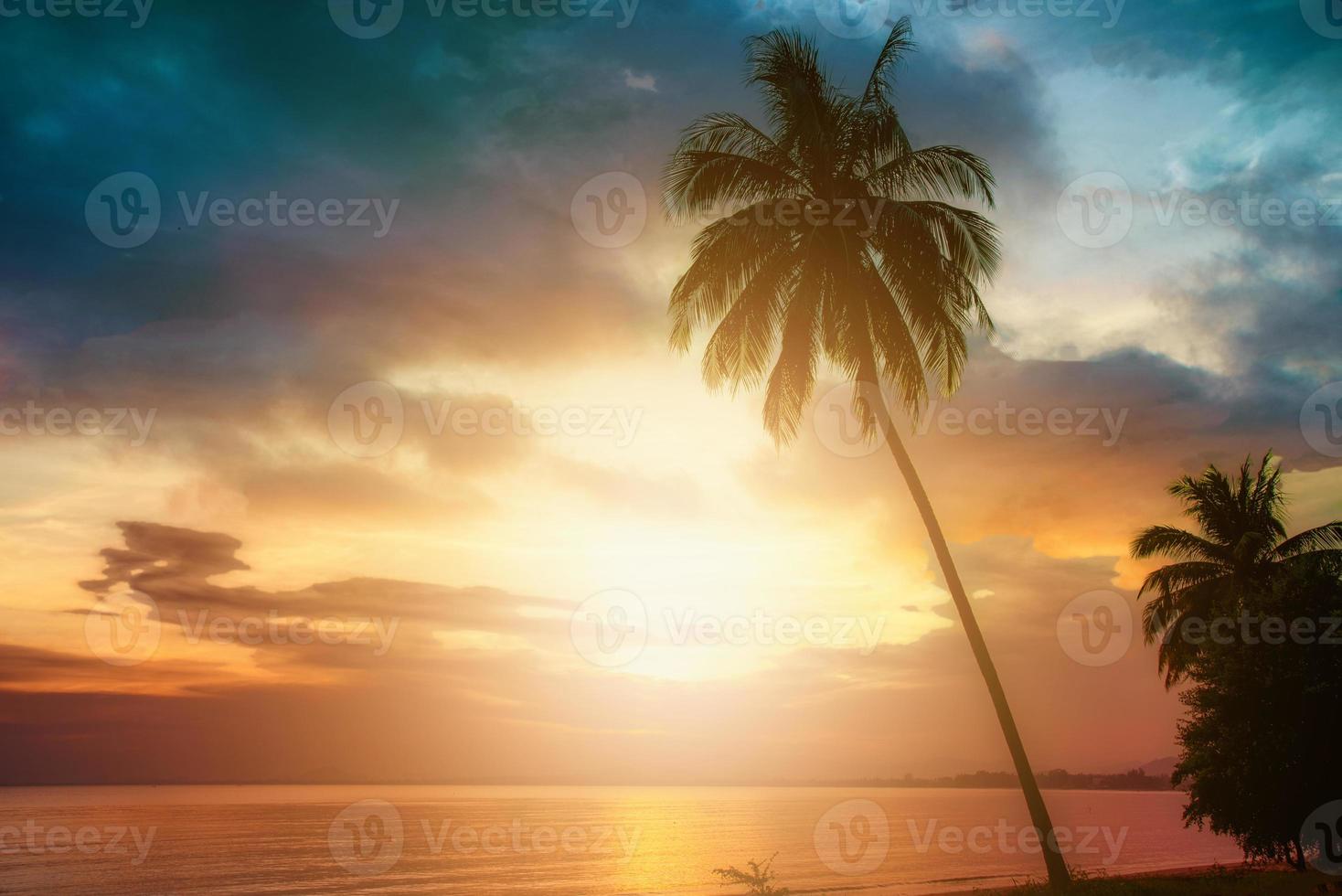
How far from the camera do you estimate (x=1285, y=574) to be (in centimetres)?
2419

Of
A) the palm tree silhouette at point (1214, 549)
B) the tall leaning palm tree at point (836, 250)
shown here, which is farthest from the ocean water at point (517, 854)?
the tall leaning palm tree at point (836, 250)

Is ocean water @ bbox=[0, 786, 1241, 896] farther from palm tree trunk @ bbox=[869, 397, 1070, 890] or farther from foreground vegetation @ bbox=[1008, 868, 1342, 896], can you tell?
palm tree trunk @ bbox=[869, 397, 1070, 890]

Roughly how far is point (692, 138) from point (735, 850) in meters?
79.4

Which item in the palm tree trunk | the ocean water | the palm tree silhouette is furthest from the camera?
the ocean water

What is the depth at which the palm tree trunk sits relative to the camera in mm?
18109

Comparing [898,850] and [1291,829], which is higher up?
[1291,829]

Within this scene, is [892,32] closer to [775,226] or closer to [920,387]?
[775,226]

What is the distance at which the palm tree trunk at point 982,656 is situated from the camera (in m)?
18.1

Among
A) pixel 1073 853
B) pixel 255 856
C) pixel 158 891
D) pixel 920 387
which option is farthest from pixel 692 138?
pixel 1073 853

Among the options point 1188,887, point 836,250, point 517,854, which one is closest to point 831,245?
point 836,250

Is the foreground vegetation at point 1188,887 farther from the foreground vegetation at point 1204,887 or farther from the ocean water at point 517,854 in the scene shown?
the ocean water at point 517,854

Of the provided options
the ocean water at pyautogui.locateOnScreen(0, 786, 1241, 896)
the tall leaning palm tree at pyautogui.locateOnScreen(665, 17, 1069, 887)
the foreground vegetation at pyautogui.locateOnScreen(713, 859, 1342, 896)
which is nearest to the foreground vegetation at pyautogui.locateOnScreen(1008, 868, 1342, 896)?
the foreground vegetation at pyautogui.locateOnScreen(713, 859, 1342, 896)

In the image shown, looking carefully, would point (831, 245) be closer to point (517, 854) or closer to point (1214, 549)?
point (1214, 549)

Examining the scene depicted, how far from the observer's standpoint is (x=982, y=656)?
747 inches
